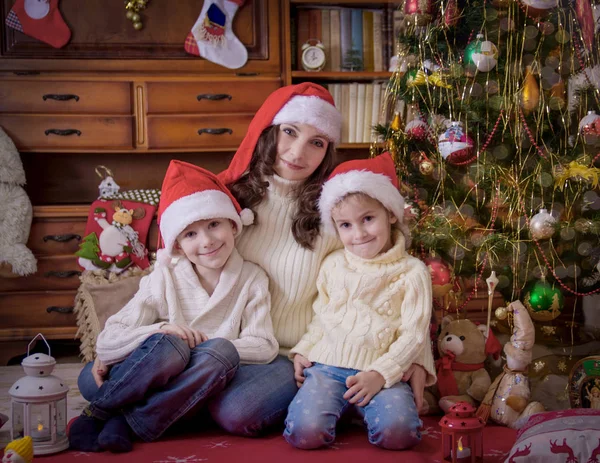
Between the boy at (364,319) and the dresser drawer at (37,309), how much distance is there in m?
1.40

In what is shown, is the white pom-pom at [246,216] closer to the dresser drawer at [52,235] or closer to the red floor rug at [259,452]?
the red floor rug at [259,452]

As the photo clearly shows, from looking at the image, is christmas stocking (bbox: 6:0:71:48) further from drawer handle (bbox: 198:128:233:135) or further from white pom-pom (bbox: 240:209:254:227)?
white pom-pom (bbox: 240:209:254:227)

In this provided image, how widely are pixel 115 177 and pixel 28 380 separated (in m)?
1.90

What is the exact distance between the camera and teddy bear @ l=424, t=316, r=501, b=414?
6.17 ft

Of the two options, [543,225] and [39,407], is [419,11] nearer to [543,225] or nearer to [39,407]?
[543,225]

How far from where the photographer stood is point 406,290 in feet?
5.47

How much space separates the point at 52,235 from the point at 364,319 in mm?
1638

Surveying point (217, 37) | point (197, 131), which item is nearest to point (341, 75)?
point (217, 37)

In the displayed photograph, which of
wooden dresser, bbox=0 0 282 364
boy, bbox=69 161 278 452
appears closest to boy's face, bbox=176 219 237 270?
boy, bbox=69 161 278 452

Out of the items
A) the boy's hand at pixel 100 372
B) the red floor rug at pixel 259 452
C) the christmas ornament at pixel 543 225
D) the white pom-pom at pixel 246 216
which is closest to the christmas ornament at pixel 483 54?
the christmas ornament at pixel 543 225

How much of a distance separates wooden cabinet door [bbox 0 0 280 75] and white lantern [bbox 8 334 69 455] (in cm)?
174

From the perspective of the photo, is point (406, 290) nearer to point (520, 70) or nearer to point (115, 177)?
point (520, 70)

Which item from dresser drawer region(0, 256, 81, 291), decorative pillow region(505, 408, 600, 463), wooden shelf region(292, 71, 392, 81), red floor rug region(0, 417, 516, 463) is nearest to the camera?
decorative pillow region(505, 408, 600, 463)

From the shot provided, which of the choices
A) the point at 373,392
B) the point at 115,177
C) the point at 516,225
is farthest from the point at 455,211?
the point at 115,177
